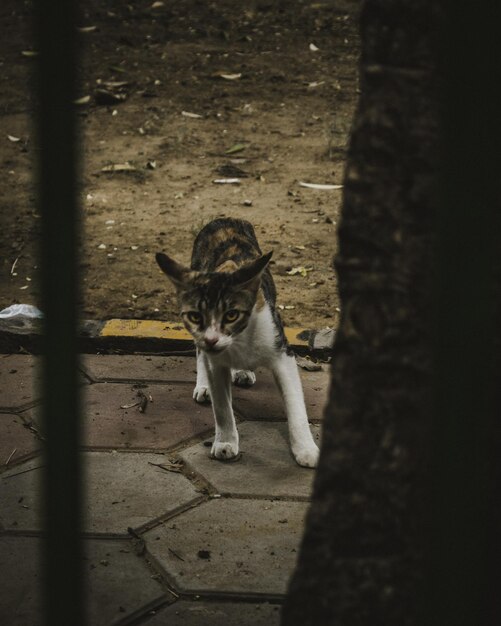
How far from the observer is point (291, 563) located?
2.95 m

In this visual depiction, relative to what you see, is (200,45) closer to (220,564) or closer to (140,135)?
(140,135)

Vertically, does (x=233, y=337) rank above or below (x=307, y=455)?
above

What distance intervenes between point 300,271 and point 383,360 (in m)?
3.66

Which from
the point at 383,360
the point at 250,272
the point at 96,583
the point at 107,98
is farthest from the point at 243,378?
the point at 107,98

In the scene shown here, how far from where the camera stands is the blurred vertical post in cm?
130

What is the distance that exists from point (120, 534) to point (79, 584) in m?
1.65

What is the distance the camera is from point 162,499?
3.38m

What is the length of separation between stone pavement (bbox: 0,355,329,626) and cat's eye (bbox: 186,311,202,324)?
537 mm

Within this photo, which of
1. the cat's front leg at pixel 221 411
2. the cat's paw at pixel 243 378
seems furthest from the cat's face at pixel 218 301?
the cat's paw at pixel 243 378

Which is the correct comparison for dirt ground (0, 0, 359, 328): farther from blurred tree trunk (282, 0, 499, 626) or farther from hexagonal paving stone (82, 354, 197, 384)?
blurred tree trunk (282, 0, 499, 626)

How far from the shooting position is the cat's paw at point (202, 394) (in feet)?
13.9

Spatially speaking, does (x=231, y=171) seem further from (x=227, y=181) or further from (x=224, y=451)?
(x=224, y=451)

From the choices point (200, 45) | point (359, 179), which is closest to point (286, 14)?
point (200, 45)

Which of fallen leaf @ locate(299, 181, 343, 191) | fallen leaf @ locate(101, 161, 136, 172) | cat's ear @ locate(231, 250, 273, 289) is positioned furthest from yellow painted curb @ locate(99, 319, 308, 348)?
fallen leaf @ locate(101, 161, 136, 172)
